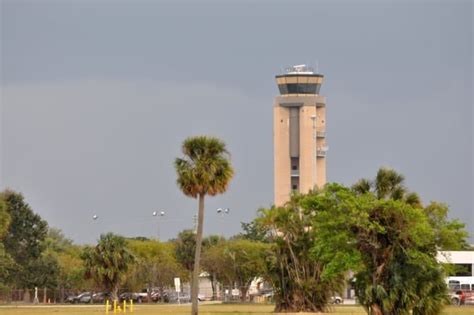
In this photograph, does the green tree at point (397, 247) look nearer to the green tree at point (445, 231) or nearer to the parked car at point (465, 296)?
the green tree at point (445, 231)

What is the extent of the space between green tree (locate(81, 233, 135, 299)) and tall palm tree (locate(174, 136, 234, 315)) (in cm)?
2611

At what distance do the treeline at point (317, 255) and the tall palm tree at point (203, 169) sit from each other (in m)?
5.45

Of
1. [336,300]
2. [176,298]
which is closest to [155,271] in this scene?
[176,298]

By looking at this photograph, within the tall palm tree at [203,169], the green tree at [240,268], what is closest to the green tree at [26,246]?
the green tree at [240,268]

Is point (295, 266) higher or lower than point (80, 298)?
higher

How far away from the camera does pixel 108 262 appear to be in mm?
106812

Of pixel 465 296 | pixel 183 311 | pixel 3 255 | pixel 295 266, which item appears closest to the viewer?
pixel 295 266

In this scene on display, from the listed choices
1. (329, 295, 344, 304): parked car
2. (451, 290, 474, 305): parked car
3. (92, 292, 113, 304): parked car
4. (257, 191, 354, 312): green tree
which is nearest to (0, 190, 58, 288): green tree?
(92, 292, 113, 304): parked car

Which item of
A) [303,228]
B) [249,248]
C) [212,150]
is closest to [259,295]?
[249,248]

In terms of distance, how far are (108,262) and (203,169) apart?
29.0 m

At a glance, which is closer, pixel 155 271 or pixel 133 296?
pixel 133 296

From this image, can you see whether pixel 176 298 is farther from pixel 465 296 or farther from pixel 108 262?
pixel 108 262

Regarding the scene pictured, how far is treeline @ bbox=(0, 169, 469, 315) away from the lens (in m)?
67.9

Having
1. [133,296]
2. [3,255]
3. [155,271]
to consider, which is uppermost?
[3,255]
